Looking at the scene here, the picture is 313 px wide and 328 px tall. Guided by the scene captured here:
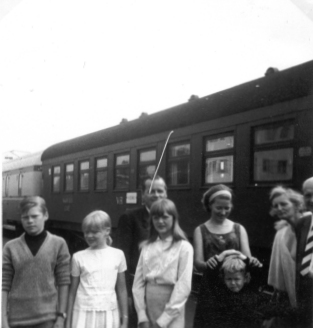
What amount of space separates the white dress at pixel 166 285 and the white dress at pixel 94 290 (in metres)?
0.15

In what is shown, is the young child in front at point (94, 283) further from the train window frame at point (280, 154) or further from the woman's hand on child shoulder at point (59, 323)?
the train window frame at point (280, 154)

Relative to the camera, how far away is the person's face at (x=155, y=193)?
2.55m

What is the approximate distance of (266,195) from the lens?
2.91 metres

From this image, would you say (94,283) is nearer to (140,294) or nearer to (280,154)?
(140,294)

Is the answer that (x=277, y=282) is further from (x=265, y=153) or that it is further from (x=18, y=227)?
(x=18, y=227)

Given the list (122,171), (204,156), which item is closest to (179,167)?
(204,156)

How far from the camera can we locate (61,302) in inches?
91.0

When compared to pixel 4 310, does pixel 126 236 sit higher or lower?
higher

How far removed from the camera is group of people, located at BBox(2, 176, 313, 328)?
2.27m

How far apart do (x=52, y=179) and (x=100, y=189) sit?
12.8 inches

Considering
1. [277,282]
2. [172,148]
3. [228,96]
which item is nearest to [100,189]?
[172,148]

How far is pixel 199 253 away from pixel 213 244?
0.28 feet

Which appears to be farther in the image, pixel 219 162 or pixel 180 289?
pixel 219 162

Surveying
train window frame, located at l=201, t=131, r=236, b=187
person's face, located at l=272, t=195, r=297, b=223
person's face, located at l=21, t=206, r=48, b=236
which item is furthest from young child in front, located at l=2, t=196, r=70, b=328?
person's face, located at l=272, t=195, r=297, b=223
